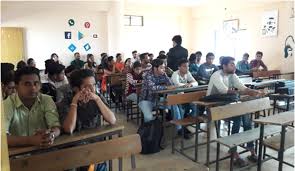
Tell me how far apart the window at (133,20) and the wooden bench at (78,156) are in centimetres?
770

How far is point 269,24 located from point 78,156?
6.98 metres

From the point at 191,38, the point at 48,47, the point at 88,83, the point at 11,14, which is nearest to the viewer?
the point at 88,83

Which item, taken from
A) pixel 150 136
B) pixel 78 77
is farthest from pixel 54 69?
pixel 150 136

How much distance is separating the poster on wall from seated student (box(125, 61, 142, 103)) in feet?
13.8

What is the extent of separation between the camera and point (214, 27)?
9.18 meters

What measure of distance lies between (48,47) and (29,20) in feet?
2.99

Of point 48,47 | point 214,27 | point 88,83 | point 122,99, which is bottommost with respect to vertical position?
point 122,99

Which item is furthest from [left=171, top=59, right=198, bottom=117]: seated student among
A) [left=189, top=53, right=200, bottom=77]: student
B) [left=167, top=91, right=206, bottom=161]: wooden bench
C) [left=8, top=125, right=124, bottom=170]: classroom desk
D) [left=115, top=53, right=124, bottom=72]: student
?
[left=115, top=53, right=124, bottom=72]: student

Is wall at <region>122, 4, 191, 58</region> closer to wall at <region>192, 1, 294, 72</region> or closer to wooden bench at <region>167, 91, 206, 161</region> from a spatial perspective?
wall at <region>192, 1, 294, 72</region>

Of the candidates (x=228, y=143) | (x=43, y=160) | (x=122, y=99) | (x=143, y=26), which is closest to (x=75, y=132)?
(x=43, y=160)

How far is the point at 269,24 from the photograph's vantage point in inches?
285

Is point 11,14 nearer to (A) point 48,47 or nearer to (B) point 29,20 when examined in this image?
(B) point 29,20

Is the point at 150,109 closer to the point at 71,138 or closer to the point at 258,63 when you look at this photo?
the point at 71,138

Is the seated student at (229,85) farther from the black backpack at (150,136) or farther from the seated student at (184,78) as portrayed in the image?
the black backpack at (150,136)
